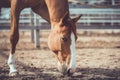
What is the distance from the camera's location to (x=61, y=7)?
5.25 m

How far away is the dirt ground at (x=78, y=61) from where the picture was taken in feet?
18.0

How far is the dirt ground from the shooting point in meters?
5.49

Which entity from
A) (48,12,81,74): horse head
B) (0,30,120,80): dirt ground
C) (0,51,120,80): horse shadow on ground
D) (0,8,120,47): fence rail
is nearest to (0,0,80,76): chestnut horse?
(48,12,81,74): horse head

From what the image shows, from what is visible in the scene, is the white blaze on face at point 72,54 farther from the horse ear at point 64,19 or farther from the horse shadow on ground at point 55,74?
the horse shadow on ground at point 55,74

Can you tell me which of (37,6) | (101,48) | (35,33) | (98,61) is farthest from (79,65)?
(35,33)

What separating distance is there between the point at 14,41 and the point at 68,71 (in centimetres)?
157

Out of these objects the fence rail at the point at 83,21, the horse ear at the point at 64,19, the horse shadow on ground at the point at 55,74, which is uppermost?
the horse ear at the point at 64,19

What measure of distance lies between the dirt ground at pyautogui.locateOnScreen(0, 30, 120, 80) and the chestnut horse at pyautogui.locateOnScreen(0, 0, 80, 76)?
461 mm

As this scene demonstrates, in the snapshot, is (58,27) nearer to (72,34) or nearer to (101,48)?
(72,34)

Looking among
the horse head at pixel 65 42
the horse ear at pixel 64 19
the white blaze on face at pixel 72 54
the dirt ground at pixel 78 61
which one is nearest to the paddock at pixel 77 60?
the dirt ground at pixel 78 61

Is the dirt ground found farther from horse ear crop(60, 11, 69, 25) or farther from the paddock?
horse ear crop(60, 11, 69, 25)

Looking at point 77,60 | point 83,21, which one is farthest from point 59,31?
point 83,21

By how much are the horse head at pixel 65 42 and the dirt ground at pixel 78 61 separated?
17.4 inches

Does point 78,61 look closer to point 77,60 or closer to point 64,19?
point 77,60
